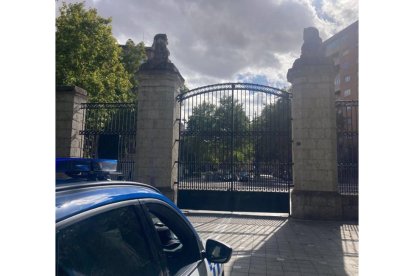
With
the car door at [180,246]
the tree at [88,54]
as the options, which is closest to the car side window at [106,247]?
the car door at [180,246]

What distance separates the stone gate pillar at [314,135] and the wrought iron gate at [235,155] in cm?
52

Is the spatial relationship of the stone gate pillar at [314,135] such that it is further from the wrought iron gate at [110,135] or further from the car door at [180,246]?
the car door at [180,246]

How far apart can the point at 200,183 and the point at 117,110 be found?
4221 millimetres

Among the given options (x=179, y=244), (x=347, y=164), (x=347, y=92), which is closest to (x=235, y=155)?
(x=347, y=164)

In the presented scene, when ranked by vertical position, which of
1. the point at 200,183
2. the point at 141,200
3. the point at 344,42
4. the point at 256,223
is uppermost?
the point at 344,42

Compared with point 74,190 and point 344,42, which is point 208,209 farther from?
point 344,42

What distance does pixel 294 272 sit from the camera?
4.38 m

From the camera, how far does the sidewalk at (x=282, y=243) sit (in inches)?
180

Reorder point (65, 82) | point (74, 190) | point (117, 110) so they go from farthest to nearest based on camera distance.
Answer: point (65, 82), point (117, 110), point (74, 190)

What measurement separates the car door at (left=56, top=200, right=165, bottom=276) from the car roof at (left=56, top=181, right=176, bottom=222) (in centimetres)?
3

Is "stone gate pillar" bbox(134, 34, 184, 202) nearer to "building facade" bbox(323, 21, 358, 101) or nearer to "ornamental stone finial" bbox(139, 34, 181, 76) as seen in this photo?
"ornamental stone finial" bbox(139, 34, 181, 76)

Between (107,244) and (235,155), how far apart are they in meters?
7.85

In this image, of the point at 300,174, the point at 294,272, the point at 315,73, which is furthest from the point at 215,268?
the point at 315,73

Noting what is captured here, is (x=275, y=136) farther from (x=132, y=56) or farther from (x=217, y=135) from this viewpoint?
(x=132, y=56)
